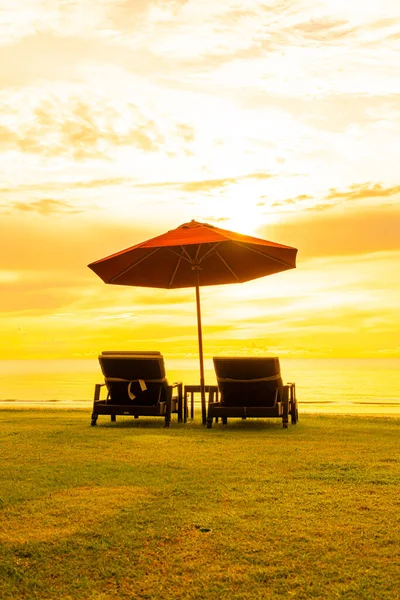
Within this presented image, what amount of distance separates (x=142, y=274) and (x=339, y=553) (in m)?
8.23

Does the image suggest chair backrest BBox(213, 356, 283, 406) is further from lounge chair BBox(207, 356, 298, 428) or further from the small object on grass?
the small object on grass

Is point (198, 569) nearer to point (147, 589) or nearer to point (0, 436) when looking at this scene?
point (147, 589)

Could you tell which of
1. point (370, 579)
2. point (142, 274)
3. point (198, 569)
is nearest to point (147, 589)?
point (198, 569)

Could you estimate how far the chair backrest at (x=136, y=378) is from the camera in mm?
10055

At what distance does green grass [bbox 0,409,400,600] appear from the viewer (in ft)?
11.2

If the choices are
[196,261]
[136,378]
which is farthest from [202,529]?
[196,261]

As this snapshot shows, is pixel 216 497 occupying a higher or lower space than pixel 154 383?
lower

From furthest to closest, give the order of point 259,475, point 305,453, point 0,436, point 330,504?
point 0,436
point 305,453
point 259,475
point 330,504

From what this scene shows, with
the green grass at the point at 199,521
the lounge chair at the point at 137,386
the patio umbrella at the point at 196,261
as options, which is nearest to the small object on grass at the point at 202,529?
the green grass at the point at 199,521

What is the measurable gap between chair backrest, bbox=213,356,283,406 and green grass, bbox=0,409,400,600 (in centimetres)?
185

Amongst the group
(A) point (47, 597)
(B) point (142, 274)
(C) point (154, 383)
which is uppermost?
(B) point (142, 274)

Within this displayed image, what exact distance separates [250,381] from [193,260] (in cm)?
234

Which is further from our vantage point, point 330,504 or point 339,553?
point 330,504

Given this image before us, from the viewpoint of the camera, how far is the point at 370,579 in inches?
134
